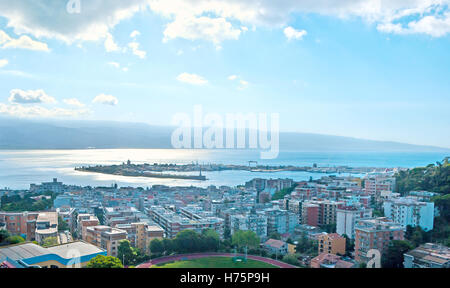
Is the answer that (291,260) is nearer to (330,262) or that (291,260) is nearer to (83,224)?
(330,262)

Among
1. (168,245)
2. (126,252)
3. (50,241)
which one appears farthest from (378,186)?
(50,241)

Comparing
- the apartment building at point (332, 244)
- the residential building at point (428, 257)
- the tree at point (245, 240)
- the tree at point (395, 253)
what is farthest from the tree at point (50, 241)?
the residential building at point (428, 257)

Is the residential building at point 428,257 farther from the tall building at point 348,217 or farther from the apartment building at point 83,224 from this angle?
the apartment building at point 83,224

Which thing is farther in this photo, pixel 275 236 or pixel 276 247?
pixel 275 236

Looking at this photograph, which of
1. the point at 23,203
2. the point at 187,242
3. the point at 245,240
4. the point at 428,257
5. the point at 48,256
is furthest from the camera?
the point at 23,203

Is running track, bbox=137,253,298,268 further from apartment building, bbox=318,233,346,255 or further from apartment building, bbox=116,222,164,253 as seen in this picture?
apartment building, bbox=318,233,346,255

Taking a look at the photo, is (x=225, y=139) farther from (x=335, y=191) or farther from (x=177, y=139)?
(x=335, y=191)
